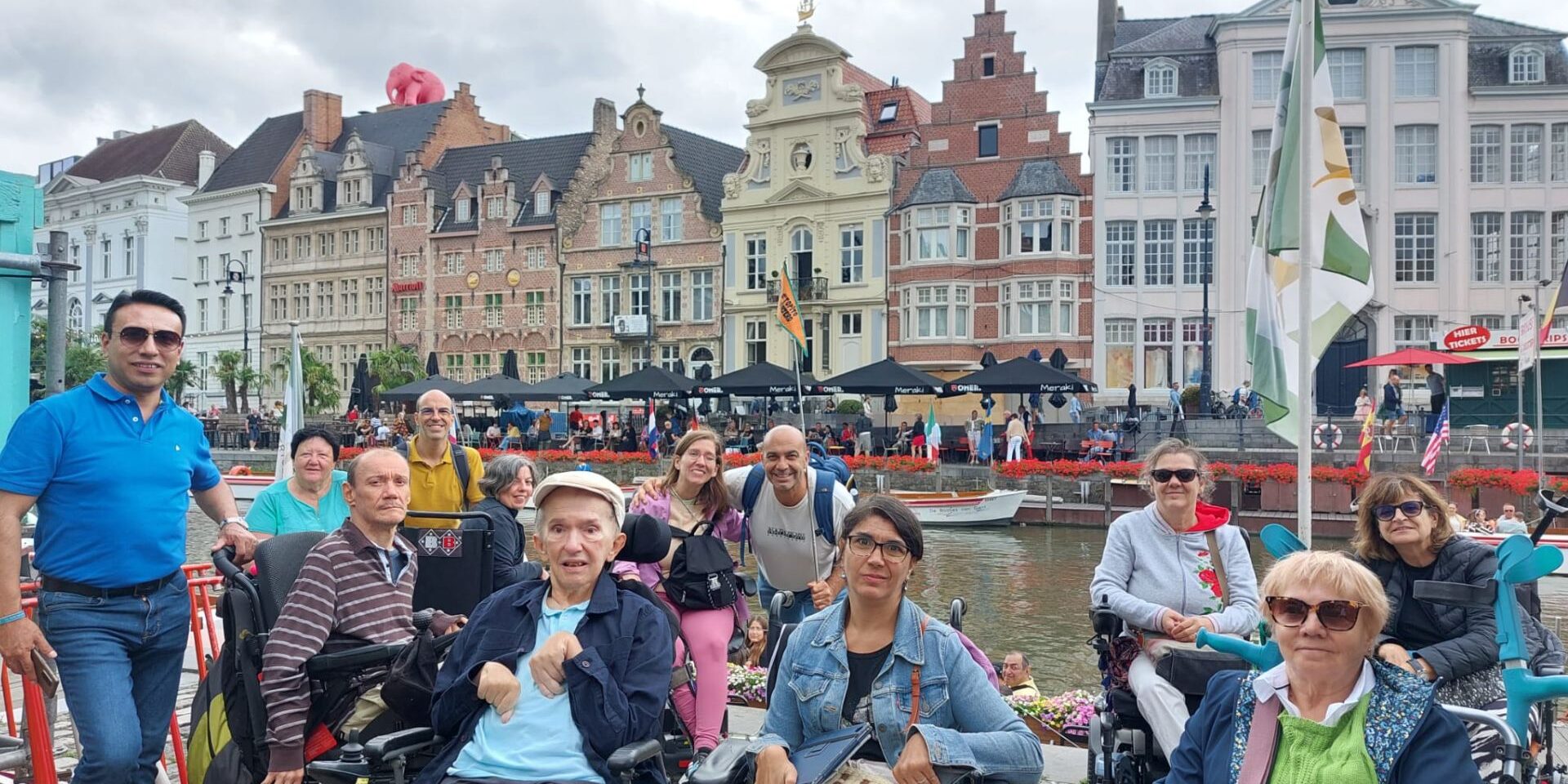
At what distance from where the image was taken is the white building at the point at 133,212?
57.1m

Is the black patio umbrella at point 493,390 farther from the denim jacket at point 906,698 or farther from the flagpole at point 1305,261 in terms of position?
the denim jacket at point 906,698

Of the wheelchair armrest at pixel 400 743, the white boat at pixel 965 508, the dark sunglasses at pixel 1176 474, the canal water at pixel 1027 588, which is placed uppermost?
the dark sunglasses at pixel 1176 474

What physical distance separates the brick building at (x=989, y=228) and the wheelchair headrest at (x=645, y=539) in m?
30.6

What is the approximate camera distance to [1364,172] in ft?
104

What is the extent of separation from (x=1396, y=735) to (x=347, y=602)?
311 centimetres

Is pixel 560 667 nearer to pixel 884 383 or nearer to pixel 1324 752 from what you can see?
pixel 1324 752

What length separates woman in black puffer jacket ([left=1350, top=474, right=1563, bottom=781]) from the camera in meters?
4.13

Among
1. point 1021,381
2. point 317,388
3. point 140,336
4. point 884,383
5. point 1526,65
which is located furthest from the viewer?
point 317,388

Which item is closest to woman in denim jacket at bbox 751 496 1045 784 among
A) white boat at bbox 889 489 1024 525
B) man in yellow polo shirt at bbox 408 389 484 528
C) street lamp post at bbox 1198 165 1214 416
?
man in yellow polo shirt at bbox 408 389 484 528

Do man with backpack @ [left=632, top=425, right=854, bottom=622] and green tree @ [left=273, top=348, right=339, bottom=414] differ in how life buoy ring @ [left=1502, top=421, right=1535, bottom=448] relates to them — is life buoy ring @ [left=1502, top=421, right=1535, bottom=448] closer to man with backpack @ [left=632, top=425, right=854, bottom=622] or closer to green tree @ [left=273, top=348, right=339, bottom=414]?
man with backpack @ [left=632, top=425, right=854, bottom=622]

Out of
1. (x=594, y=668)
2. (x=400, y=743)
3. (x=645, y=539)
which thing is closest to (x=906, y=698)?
(x=594, y=668)

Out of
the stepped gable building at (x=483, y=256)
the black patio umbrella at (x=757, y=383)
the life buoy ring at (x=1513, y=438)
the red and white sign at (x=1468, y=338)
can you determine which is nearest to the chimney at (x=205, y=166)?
the stepped gable building at (x=483, y=256)

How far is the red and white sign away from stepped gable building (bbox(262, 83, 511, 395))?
1476 inches

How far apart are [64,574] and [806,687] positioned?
233cm
